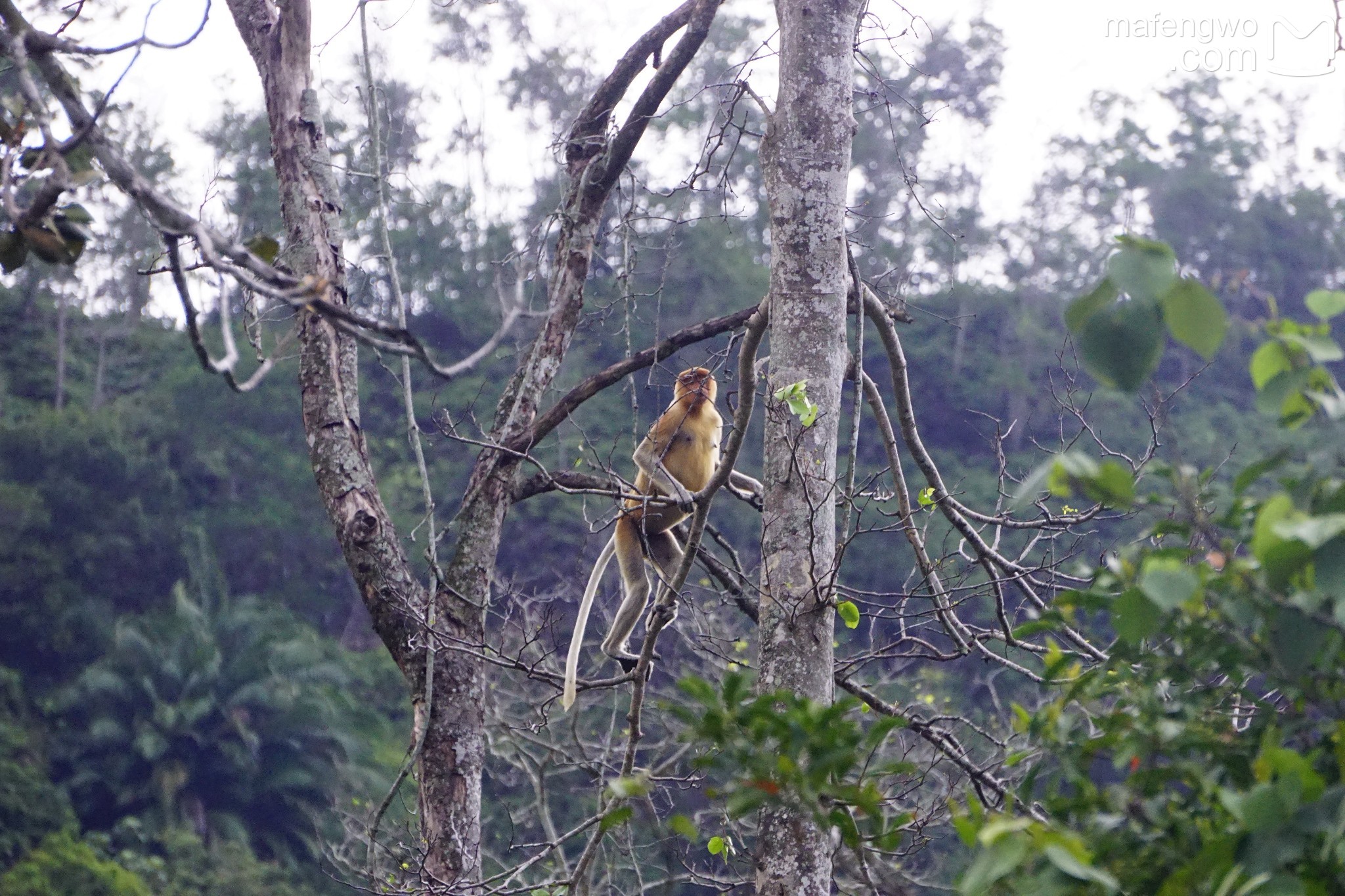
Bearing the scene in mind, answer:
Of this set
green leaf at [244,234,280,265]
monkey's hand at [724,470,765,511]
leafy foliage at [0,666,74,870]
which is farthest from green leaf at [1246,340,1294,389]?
leafy foliage at [0,666,74,870]

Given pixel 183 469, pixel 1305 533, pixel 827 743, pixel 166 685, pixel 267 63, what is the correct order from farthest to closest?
pixel 183 469, pixel 166 685, pixel 267 63, pixel 827 743, pixel 1305 533

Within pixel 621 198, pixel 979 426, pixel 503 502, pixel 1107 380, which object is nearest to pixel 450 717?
pixel 503 502

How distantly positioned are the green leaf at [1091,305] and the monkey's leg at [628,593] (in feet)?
10.6

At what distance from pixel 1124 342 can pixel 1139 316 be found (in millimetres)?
26

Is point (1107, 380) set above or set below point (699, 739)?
above

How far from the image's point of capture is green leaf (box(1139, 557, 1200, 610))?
1044 mm

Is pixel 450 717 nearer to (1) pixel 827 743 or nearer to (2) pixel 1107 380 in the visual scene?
(1) pixel 827 743

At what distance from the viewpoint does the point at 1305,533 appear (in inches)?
38.9

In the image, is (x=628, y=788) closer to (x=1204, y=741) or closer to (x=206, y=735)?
(x=1204, y=741)

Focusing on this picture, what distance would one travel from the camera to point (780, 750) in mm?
1389

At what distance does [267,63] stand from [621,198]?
4.04ft

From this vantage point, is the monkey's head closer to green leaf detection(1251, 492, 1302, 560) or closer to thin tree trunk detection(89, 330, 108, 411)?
green leaf detection(1251, 492, 1302, 560)

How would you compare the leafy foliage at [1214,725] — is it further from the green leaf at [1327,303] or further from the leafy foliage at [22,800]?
the leafy foliage at [22,800]

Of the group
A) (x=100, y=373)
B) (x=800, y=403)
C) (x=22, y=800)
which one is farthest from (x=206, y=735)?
(x=800, y=403)
